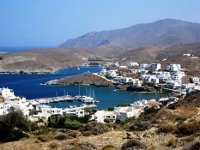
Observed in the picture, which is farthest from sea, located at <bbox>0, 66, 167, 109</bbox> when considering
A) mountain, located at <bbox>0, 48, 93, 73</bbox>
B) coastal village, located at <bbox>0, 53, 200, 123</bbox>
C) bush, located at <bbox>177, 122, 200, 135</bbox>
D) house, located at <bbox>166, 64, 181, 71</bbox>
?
bush, located at <bbox>177, 122, 200, 135</bbox>

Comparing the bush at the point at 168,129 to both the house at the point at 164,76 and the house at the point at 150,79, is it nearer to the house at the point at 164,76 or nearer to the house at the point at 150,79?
the house at the point at 150,79

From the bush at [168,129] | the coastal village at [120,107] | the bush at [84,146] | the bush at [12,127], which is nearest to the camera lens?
the bush at [84,146]

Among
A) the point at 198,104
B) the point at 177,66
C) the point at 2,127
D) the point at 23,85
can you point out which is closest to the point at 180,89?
the point at 177,66

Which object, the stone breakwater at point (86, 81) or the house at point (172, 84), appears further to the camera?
the stone breakwater at point (86, 81)

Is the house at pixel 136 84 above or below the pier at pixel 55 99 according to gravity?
above

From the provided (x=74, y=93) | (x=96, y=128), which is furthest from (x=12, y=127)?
(x=74, y=93)

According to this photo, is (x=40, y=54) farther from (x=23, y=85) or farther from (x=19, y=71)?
(x=23, y=85)

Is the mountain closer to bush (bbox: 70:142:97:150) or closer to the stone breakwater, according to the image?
the stone breakwater

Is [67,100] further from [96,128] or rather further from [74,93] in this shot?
[96,128]

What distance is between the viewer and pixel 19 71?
310 ft

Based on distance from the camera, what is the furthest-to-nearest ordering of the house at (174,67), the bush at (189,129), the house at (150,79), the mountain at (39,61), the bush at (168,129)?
the mountain at (39,61) → the house at (174,67) → the house at (150,79) → the bush at (168,129) → the bush at (189,129)

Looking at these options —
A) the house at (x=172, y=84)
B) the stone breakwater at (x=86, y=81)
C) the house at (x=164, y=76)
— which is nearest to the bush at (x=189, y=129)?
the house at (x=172, y=84)

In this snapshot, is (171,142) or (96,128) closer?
(171,142)

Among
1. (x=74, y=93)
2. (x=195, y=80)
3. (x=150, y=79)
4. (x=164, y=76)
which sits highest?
(x=164, y=76)
